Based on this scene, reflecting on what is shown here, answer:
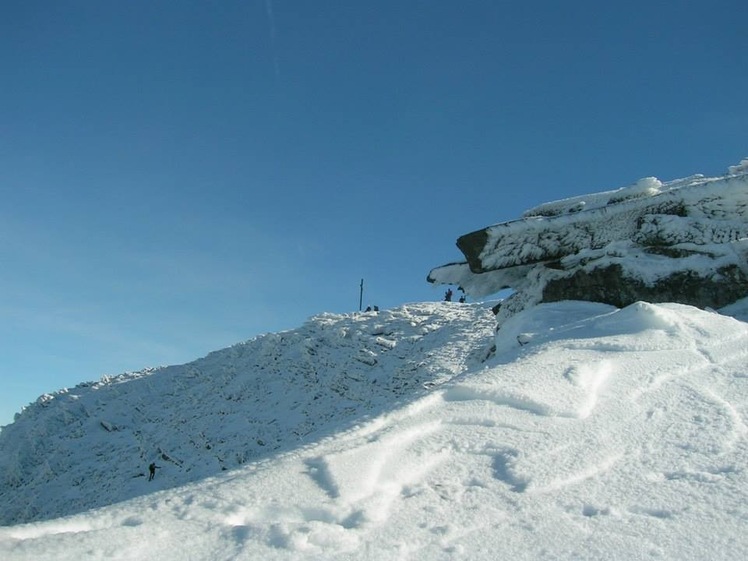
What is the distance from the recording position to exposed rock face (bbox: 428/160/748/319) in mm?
8109

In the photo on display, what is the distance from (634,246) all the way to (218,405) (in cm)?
1121

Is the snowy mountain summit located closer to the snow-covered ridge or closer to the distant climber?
the snow-covered ridge

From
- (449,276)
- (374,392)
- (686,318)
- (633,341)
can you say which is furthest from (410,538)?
(374,392)

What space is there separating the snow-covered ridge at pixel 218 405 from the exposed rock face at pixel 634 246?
186cm

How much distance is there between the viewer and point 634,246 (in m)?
8.70

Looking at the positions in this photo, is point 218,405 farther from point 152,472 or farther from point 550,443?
point 550,443

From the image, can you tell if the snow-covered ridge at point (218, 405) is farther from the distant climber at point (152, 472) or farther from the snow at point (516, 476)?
the snow at point (516, 476)

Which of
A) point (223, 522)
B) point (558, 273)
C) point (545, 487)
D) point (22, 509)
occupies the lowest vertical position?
point (22, 509)

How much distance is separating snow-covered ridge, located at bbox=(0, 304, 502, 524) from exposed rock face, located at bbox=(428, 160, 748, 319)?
1.86 metres

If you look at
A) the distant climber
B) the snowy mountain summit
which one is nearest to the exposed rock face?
the snowy mountain summit

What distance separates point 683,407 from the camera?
430 centimetres

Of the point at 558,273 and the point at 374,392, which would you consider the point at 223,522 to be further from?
the point at 374,392

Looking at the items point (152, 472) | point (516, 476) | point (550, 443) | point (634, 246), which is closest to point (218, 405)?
point (152, 472)

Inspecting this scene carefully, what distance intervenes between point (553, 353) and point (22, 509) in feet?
40.9
